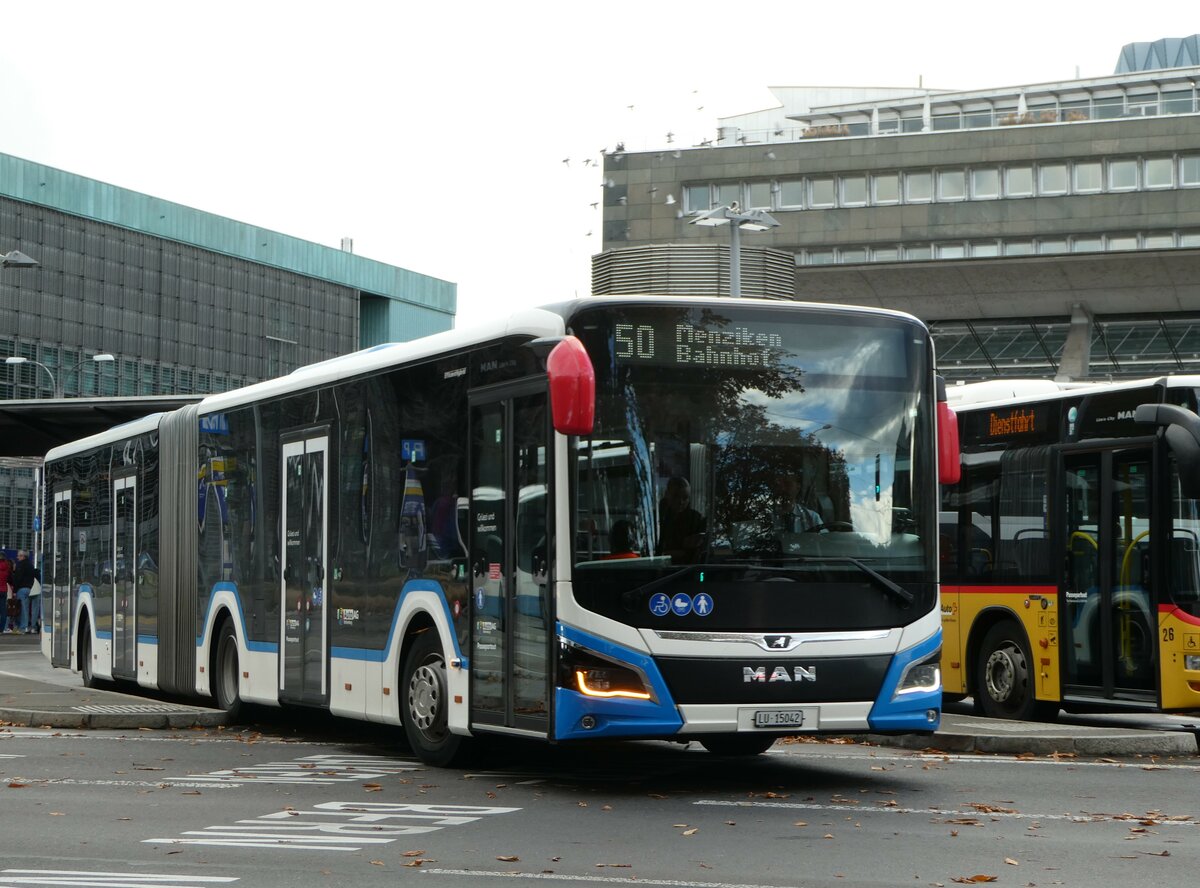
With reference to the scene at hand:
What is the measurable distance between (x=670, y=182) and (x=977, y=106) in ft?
38.3

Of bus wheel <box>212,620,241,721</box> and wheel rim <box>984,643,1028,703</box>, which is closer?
bus wheel <box>212,620,241,721</box>

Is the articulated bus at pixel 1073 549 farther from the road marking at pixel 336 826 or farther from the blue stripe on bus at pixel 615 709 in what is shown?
the road marking at pixel 336 826

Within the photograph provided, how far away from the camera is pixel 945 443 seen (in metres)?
12.4

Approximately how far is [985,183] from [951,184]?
118 centimetres

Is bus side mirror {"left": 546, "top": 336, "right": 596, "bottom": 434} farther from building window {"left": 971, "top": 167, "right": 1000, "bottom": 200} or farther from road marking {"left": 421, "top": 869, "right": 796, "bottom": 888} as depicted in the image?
building window {"left": 971, "top": 167, "right": 1000, "bottom": 200}

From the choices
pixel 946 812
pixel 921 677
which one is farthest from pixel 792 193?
pixel 946 812

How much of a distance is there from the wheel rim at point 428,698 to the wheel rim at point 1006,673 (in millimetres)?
6484

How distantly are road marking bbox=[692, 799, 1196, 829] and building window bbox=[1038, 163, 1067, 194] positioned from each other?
56.4 meters

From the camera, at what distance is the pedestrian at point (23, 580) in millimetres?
44594

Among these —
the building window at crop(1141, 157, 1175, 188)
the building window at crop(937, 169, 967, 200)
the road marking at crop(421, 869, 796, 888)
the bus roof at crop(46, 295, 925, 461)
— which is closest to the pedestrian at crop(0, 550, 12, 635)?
the bus roof at crop(46, 295, 925, 461)

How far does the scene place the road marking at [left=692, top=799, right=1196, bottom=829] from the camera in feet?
34.0

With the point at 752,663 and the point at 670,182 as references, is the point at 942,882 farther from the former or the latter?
the point at 670,182

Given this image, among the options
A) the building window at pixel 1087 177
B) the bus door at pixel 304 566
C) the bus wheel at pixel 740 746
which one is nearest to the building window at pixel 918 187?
the building window at pixel 1087 177

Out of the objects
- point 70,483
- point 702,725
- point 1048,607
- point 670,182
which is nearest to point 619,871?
→ point 702,725
